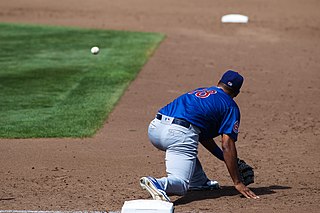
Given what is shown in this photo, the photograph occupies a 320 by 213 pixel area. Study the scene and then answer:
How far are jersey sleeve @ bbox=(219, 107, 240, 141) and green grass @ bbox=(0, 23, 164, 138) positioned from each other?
12.6 feet

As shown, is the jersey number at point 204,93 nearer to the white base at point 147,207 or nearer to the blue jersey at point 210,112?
the blue jersey at point 210,112

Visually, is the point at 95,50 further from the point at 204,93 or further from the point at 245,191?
the point at 245,191

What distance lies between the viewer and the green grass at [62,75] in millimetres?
12367

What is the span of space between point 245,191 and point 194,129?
82cm

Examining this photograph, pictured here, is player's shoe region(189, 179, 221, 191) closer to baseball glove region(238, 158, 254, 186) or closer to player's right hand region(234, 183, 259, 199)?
baseball glove region(238, 158, 254, 186)

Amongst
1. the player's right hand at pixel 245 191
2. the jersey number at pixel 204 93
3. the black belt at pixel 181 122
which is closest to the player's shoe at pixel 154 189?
the black belt at pixel 181 122

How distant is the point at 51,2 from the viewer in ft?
87.2

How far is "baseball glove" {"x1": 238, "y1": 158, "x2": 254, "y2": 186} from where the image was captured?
858 centimetres

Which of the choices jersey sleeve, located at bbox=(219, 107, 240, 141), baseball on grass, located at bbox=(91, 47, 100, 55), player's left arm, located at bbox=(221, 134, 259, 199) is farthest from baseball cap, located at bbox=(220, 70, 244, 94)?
baseball on grass, located at bbox=(91, 47, 100, 55)

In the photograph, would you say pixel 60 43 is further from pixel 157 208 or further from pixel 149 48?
pixel 157 208

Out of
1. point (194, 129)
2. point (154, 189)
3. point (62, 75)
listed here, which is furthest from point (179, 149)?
point (62, 75)

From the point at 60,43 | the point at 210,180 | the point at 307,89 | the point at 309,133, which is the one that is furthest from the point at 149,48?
the point at 210,180

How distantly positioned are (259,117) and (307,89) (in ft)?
8.54

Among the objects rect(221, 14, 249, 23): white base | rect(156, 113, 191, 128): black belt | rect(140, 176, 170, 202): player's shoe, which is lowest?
rect(221, 14, 249, 23): white base
